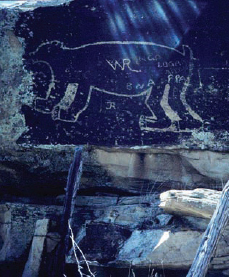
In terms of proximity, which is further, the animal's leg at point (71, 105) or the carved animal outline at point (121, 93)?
the animal's leg at point (71, 105)

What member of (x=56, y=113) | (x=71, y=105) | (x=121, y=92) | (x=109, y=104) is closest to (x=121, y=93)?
(x=121, y=92)

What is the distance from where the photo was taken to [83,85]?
7258mm

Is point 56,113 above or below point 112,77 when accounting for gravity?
below

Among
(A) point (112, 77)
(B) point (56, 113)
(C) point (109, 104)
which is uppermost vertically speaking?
(A) point (112, 77)

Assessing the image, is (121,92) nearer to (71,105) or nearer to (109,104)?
(109,104)

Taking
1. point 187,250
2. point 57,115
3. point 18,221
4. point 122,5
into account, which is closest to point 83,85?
point 57,115

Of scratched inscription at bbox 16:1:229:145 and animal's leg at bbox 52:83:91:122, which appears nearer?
scratched inscription at bbox 16:1:229:145

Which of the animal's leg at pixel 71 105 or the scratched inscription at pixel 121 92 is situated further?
the animal's leg at pixel 71 105

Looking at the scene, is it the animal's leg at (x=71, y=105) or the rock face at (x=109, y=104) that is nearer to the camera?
the rock face at (x=109, y=104)

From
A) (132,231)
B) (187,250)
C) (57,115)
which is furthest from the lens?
(57,115)

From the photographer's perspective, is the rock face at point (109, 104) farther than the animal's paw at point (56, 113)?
No

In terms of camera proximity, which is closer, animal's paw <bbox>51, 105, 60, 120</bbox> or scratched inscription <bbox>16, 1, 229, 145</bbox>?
scratched inscription <bbox>16, 1, 229, 145</bbox>

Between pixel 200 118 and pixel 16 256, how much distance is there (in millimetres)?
2501

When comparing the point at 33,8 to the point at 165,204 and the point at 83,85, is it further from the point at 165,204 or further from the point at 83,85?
the point at 165,204
